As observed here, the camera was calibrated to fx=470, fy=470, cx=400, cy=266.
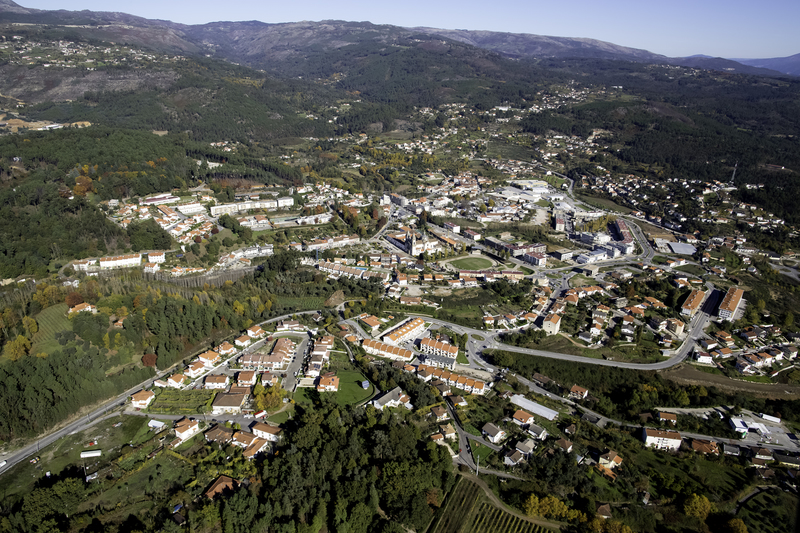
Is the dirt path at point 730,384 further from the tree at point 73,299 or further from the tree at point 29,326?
the tree at point 29,326

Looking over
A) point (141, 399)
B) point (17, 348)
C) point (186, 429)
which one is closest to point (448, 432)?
point (186, 429)

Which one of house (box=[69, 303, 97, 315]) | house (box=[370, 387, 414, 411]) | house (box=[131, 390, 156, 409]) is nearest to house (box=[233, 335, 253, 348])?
house (box=[131, 390, 156, 409])

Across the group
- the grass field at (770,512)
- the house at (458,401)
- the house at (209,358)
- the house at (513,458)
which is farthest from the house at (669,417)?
the house at (209,358)

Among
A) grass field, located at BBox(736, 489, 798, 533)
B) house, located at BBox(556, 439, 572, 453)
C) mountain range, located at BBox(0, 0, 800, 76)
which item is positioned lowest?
grass field, located at BBox(736, 489, 798, 533)

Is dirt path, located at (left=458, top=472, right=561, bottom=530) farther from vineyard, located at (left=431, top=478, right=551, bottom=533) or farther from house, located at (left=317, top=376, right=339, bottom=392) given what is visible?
house, located at (left=317, top=376, right=339, bottom=392)

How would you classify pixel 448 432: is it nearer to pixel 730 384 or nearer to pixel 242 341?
pixel 242 341

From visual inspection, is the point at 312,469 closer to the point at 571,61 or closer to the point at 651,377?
the point at 651,377
